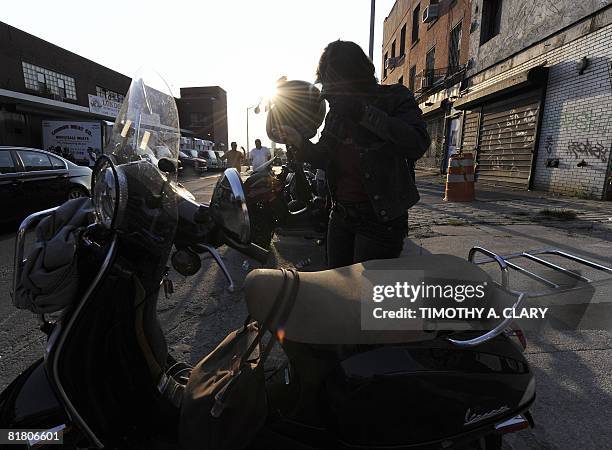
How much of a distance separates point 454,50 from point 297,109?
57.0 ft

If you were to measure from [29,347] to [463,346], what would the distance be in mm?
2918

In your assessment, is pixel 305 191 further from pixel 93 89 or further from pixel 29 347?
pixel 93 89

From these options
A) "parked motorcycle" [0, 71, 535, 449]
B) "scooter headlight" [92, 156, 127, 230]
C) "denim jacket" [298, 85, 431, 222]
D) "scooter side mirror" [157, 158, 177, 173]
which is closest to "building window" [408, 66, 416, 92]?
"denim jacket" [298, 85, 431, 222]

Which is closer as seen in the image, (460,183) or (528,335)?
(528,335)

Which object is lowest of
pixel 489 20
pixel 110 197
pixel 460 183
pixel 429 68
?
pixel 460 183

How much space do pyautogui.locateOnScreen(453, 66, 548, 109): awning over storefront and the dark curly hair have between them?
10.5 meters

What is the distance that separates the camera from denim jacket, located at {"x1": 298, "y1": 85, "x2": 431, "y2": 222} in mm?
1729

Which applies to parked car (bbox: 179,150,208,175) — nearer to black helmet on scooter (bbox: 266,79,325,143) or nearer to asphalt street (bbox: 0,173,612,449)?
black helmet on scooter (bbox: 266,79,325,143)

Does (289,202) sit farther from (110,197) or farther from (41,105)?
(41,105)

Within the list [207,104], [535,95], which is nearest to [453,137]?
[535,95]

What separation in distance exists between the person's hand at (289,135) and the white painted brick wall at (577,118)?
9434 millimetres

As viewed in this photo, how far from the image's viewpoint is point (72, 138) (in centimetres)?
1966

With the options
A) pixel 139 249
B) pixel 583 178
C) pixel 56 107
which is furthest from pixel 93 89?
pixel 139 249

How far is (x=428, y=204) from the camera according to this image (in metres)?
8.99
